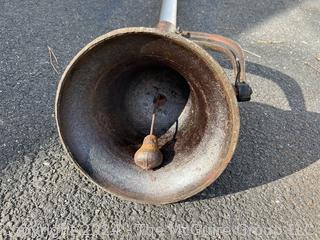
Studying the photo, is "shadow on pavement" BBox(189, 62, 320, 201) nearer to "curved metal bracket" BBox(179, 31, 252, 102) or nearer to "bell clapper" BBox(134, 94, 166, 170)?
"bell clapper" BBox(134, 94, 166, 170)

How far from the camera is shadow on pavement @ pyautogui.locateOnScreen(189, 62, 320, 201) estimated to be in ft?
5.71

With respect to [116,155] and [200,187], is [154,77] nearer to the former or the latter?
[116,155]

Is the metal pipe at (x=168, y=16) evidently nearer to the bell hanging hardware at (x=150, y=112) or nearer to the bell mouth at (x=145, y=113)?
the bell hanging hardware at (x=150, y=112)

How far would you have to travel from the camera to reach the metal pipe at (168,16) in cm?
195

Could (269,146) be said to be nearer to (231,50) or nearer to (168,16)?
(231,50)

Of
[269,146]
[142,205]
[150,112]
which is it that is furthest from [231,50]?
[142,205]

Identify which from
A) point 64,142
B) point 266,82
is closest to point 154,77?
point 64,142

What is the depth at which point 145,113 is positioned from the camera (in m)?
1.71

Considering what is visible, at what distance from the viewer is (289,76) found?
2.47 meters

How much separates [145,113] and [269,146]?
24.3 inches

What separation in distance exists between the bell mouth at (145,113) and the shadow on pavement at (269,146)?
8.3 inches

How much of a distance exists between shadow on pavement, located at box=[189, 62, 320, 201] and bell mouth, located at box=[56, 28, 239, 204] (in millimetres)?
210

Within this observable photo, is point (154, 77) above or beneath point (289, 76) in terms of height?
above

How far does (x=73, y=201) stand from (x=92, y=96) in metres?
0.40
